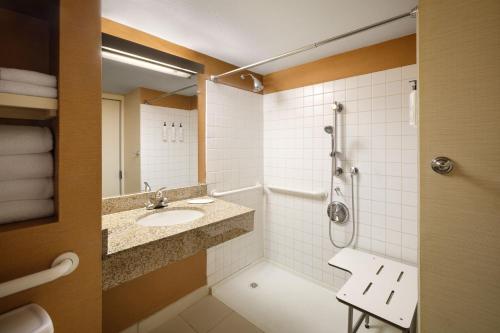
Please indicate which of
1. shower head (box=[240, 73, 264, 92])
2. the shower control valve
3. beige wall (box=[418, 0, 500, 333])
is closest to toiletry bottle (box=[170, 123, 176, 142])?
shower head (box=[240, 73, 264, 92])

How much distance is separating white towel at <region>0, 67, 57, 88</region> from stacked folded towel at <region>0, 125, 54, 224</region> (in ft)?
0.49

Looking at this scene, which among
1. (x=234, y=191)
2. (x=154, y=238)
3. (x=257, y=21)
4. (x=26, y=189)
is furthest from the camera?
(x=234, y=191)

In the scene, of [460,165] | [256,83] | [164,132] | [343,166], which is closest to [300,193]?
[343,166]

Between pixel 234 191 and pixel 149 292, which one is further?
pixel 234 191

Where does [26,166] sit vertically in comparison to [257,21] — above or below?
below

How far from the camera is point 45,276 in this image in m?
0.61

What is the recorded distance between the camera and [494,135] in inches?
30.3

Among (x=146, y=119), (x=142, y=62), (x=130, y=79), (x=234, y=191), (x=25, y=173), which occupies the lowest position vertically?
(x=234, y=191)

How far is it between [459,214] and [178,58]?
196cm

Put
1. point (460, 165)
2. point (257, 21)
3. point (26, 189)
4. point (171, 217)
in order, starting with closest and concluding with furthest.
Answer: point (26, 189) < point (460, 165) < point (257, 21) < point (171, 217)

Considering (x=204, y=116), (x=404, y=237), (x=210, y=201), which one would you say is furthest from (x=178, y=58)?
(x=404, y=237)

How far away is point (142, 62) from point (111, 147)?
67 centimetres

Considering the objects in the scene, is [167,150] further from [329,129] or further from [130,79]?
[329,129]

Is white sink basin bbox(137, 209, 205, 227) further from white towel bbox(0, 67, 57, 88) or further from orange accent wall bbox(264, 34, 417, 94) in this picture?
orange accent wall bbox(264, 34, 417, 94)
